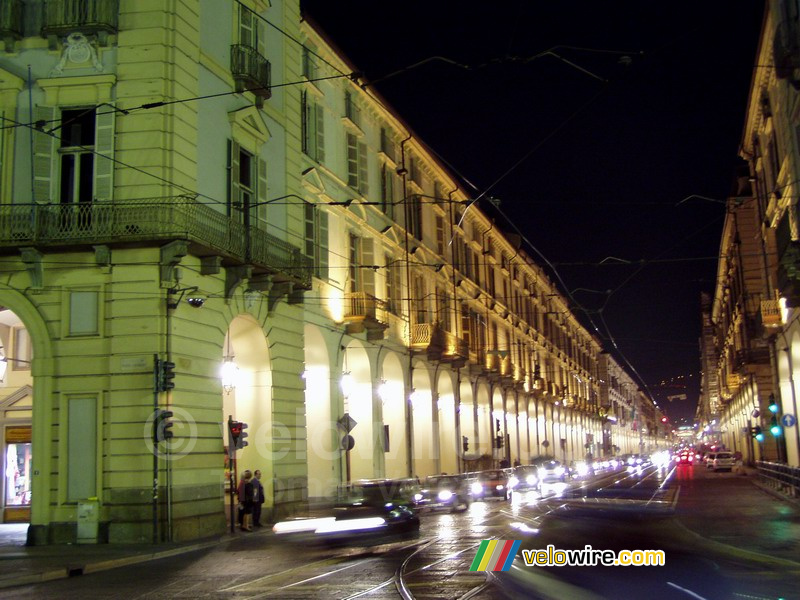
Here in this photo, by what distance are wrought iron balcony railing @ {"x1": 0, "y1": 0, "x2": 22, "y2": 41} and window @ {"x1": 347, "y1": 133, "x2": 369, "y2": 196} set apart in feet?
48.7

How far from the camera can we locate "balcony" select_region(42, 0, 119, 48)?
23156 millimetres

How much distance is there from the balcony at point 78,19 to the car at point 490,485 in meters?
21.2

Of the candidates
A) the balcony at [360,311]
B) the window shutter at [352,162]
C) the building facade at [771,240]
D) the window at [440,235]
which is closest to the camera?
the building facade at [771,240]

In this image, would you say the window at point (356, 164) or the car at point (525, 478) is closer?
the window at point (356, 164)

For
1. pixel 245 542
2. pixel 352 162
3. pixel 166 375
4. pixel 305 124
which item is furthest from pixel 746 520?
pixel 352 162

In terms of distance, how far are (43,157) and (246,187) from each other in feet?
19.5

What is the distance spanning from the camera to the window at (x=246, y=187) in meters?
26.2

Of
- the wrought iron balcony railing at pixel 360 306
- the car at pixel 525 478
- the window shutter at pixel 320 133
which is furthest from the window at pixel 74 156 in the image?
the car at pixel 525 478

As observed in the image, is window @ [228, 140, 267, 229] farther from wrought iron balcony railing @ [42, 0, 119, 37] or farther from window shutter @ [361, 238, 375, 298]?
window shutter @ [361, 238, 375, 298]

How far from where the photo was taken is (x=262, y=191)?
1091 inches

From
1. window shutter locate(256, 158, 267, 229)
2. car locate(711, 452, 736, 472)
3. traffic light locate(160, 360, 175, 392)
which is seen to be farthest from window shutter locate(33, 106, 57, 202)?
car locate(711, 452, 736, 472)

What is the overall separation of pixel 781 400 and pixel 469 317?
1664 cm

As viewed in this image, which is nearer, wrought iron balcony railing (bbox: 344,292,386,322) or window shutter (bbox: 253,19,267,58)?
window shutter (bbox: 253,19,267,58)

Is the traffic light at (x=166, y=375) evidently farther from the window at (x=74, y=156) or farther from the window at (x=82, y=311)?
the window at (x=74, y=156)
